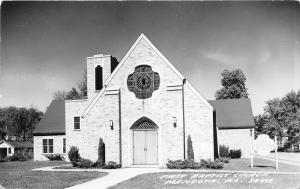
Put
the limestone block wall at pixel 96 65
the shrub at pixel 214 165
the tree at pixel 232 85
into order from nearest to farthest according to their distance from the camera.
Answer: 1. the shrub at pixel 214 165
2. the limestone block wall at pixel 96 65
3. the tree at pixel 232 85

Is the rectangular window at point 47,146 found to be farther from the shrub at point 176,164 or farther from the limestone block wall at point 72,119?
the shrub at point 176,164

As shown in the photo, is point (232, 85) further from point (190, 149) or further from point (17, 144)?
point (190, 149)

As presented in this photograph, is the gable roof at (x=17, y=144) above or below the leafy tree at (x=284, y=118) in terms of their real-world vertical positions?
below

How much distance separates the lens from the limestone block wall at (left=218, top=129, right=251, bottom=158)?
35.9 meters

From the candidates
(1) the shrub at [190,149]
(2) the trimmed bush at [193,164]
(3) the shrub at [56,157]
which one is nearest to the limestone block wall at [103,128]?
(2) the trimmed bush at [193,164]

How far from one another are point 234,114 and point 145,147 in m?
16.7

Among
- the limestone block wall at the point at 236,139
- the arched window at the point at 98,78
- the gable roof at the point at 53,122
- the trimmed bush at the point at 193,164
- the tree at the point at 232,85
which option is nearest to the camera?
the trimmed bush at the point at 193,164

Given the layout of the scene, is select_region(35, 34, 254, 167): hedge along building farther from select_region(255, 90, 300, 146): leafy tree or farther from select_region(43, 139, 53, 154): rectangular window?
select_region(255, 90, 300, 146): leafy tree

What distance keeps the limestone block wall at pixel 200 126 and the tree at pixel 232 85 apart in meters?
40.6

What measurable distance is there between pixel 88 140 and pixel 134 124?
12.4 ft

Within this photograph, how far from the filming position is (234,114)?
38531 millimetres

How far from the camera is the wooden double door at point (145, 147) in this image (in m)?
24.9

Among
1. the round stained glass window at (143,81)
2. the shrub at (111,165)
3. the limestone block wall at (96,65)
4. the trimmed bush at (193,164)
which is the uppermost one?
the limestone block wall at (96,65)

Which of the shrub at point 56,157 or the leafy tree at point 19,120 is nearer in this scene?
the shrub at point 56,157
